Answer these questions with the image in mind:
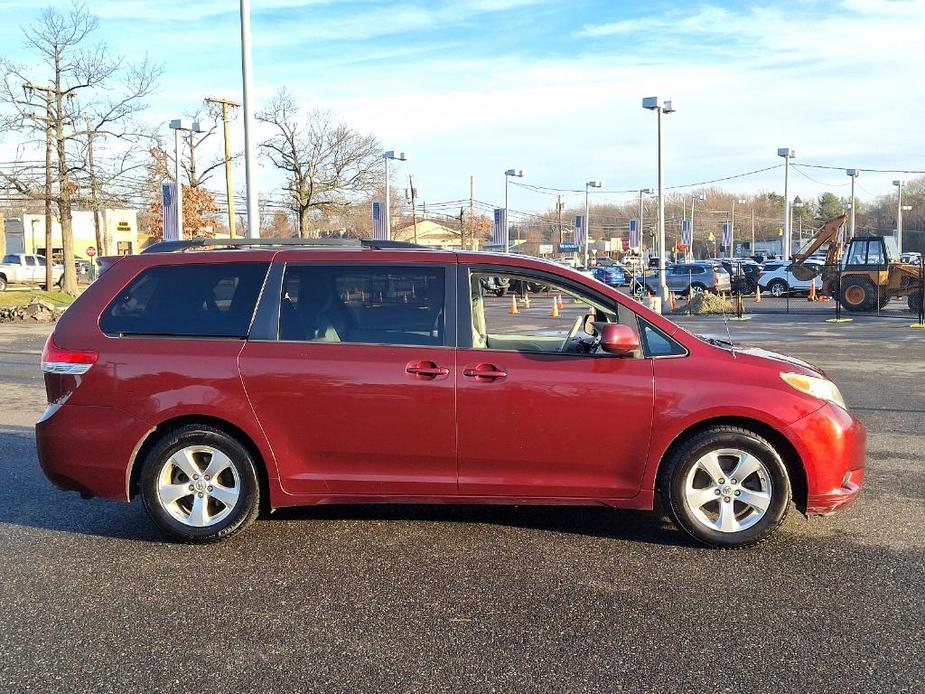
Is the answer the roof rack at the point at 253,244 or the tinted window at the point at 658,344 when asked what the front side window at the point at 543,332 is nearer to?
Result: the tinted window at the point at 658,344

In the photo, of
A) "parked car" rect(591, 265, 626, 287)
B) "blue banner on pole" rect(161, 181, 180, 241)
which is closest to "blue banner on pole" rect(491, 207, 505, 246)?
"parked car" rect(591, 265, 626, 287)

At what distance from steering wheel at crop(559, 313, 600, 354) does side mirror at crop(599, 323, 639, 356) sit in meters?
0.22

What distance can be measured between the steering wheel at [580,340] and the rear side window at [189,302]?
191cm

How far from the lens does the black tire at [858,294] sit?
26.5m

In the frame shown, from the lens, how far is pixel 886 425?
8836 millimetres

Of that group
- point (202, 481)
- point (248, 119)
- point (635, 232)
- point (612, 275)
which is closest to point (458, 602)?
point (202, 481)

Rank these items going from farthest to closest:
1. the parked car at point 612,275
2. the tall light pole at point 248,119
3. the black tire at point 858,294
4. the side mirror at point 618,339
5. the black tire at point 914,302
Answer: the parked car at point 612,275 < the black tire at point 858,294 < the black tire at point 914,302 < the tall light pole at point 248,119 < the side mirror at point 618,339

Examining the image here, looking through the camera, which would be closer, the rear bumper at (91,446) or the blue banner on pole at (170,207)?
the rear bumper at (91,446)

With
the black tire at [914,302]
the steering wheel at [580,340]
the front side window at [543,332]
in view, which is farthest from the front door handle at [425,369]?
the black tire at [914,302]

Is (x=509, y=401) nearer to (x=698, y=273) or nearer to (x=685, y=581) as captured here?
(x=685, y=581)

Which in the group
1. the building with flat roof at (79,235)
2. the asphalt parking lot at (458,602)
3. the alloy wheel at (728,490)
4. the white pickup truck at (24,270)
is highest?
the building with flat roof at (79,235)

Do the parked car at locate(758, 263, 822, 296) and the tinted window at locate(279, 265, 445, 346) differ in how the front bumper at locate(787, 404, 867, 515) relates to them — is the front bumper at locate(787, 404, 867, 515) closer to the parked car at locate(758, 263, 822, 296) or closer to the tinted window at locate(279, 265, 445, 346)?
the tinted window at locate(279, 265, 445, 346)

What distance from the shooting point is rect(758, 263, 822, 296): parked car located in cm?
3797

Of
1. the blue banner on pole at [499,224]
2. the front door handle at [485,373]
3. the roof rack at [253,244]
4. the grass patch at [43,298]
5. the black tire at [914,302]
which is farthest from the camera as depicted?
the blue banner on pole at [499,224]
